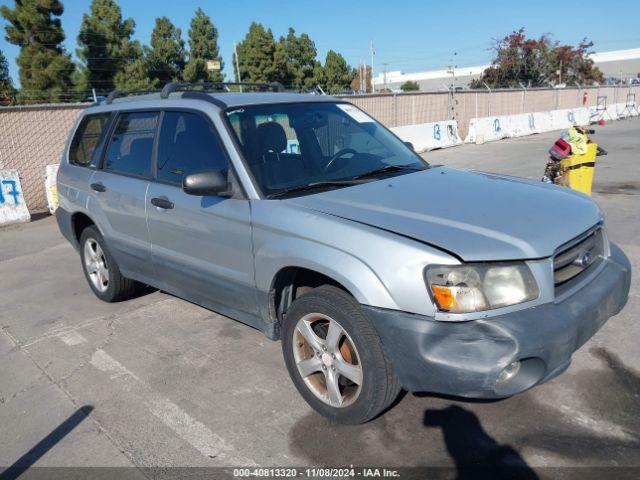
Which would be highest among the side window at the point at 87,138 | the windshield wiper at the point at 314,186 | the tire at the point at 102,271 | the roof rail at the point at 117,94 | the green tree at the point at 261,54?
the green tree at the point at 261,54

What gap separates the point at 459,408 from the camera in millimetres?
3207

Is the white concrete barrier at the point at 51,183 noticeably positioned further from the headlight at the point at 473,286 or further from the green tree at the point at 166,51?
the green tree at the point at 166,51

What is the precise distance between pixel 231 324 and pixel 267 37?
4343 centimetres

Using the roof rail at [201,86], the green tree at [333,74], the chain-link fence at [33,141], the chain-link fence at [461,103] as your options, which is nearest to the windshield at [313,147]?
the roof rail at [201,86]

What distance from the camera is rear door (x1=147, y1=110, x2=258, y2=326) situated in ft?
11.4

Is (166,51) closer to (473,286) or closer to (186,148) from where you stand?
(186,148)

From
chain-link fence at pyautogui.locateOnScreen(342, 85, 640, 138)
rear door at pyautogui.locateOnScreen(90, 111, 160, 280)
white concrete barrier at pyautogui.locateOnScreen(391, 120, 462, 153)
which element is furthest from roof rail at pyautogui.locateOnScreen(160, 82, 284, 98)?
white concrete barrier at pyautogui.locateOnScreen(391, 120, 462, 153)

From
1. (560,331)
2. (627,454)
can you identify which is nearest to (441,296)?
(560,331)

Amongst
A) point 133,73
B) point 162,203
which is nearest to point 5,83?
point 133,73

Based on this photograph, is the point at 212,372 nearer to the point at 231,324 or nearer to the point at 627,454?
the point at 231,324

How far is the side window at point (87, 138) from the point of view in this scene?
5016mm

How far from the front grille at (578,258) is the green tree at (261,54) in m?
42.7

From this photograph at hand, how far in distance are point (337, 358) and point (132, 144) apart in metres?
2.69

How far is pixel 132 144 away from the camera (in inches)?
178
